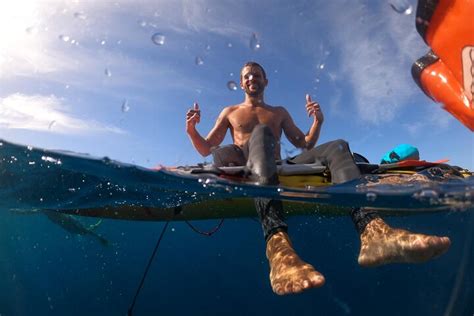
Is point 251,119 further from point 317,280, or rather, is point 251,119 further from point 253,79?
point 317,280

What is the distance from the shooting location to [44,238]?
20.4 meters

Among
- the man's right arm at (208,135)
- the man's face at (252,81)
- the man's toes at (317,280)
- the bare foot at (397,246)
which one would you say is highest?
the man's face at (252,81)

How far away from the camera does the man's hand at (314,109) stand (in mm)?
4641

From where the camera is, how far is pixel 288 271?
274cm

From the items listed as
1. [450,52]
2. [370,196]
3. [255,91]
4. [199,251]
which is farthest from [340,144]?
[199,251]

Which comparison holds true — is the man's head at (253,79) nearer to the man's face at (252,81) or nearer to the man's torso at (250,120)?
the man's face at (252,81)

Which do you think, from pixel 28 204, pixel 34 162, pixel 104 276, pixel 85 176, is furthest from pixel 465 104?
pixel 104 276

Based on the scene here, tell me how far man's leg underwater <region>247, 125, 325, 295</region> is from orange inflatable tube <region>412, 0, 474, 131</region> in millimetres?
1873

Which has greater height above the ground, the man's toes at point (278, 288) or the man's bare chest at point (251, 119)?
the man's bare chest at point (251, 119)

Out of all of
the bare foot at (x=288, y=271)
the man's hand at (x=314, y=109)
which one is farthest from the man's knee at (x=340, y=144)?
the bare foot at (x=288, y=271)

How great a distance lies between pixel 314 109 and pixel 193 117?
5.56ft

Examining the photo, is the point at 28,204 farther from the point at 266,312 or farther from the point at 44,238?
the point at 44,238

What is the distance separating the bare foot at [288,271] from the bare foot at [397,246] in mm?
640

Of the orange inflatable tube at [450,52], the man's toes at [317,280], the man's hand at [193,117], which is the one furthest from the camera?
the man's hand at [193,117]
